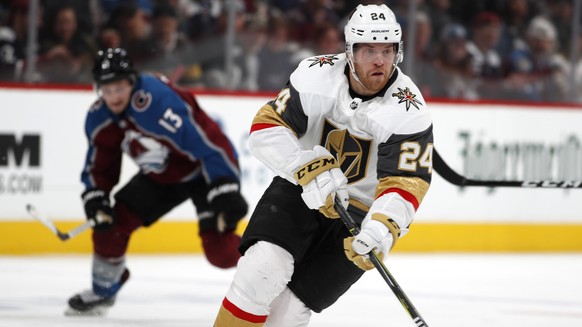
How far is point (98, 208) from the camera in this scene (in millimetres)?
4586

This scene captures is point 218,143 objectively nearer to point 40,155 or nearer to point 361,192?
point 361,192

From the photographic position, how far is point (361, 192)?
345 cm

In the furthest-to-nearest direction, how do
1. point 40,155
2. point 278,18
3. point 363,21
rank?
point 278,18
point 40,155
point 363,21

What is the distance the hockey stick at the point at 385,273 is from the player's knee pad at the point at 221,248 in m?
1.52

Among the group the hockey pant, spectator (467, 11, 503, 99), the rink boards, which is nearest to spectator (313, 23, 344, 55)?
the rink boards

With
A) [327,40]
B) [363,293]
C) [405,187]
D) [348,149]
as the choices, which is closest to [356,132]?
[348,149]

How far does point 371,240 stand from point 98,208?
1893 millimetres

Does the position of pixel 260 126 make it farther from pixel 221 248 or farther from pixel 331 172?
pixel 221 248

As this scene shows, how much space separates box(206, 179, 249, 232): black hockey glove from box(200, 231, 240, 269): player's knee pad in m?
0.05

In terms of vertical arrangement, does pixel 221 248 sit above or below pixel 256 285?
below

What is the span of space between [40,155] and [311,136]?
3326mm

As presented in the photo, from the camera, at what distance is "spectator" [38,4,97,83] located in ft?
20.9

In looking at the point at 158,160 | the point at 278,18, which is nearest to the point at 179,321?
the point at 158,160

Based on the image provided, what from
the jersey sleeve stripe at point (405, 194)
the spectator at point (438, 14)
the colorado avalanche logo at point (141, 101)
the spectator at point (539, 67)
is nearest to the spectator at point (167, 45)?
the spectator at point (438, 14)
